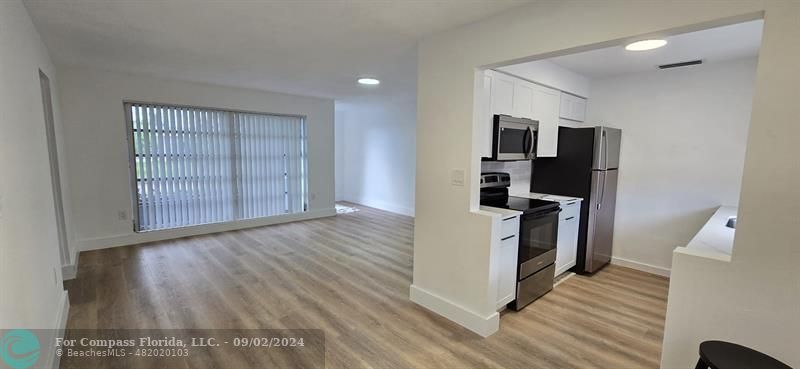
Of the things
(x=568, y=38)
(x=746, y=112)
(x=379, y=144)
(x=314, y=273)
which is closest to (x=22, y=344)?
(x=314, y=273)

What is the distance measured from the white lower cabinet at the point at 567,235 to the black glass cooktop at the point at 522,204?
317 mm

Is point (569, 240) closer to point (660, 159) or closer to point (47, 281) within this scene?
point (660, 159)

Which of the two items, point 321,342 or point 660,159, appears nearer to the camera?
point 321,342

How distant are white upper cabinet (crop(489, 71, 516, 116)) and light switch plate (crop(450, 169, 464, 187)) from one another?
2.22ft

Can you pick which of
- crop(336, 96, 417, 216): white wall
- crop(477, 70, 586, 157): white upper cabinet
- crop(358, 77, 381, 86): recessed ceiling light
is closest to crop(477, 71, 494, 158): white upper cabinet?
crop(477, 70, 586, 157): white upper cabinet

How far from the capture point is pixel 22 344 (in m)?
1.58

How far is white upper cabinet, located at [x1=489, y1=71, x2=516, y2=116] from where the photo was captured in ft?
9.25

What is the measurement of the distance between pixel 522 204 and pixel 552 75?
145 cm

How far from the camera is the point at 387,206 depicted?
760 centimetres

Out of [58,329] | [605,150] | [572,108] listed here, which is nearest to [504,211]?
[605,150]

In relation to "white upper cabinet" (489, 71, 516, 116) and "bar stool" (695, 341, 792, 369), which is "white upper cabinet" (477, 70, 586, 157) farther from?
"bar stool" (695, 341, 792, 369)

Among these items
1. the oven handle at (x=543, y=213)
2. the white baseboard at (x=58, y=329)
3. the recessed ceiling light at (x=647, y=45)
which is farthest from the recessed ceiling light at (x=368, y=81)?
the white baseboard at (x=58, y=329)

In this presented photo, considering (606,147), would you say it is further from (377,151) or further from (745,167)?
(377,151)

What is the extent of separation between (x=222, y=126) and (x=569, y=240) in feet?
17.1
